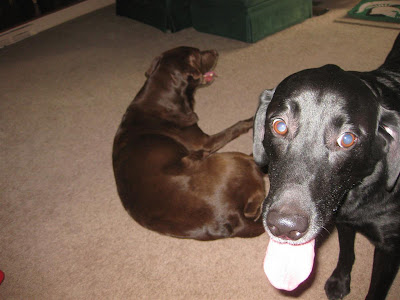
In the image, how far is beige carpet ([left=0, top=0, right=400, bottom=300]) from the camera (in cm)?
216

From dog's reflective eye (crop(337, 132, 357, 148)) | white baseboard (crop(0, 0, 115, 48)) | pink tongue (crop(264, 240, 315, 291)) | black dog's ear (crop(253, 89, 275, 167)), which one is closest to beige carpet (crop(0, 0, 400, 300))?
white baseboard (crop(0, 0, 115, 48))

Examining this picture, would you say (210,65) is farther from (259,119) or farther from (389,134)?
(389,134)

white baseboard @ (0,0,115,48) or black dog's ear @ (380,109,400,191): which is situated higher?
black dog's ear @ (380,109,400,191)

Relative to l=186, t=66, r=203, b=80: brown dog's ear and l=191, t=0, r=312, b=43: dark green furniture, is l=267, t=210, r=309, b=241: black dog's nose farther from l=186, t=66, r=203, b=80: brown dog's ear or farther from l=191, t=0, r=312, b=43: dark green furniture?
l=191, t=0, r=312, b=43: dark green furniture

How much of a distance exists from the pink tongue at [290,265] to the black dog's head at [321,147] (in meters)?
0.13

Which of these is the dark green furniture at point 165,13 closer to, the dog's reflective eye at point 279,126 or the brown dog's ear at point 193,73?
the brown dog's ear at point 193,73

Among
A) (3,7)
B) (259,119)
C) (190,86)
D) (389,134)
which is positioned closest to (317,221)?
(389,134)

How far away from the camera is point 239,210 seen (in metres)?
2.00

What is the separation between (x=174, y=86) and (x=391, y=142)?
1.94m

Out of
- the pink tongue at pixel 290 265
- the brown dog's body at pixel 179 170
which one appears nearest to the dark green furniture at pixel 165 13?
Answer: the brown dog's body at pixel 179 170

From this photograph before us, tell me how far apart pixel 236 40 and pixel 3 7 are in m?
4.67

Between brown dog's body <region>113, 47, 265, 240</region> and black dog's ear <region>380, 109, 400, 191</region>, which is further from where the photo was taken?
brown dog's body <region>113, 47, 265, 240</region>

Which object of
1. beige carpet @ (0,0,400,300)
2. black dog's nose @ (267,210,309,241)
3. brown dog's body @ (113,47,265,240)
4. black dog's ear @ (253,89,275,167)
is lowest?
beige carpet @ (0,0,400,300)

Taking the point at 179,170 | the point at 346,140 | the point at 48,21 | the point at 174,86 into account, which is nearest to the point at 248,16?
the point at 174,86
